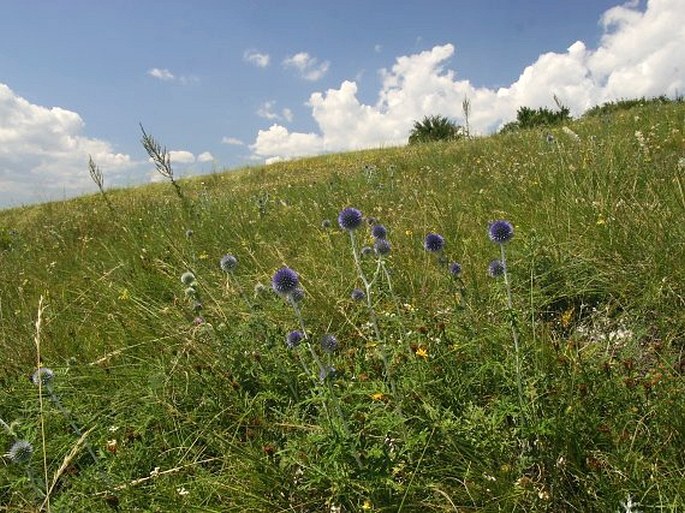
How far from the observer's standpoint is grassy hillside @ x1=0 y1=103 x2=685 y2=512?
1412 millimetres

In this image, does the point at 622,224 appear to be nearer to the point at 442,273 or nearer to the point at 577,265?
the point at 577,265

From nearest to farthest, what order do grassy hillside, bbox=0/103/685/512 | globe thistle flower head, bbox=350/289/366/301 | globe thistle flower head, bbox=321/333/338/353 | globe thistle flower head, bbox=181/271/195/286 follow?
grassy hillside, bbox=0/103/685/512, globe thistle flower head, bbox=321/333/338/353, globe thistle flower head, bbox=350/289/366/301, globe thistle flower head, bbox=181/271/195/286

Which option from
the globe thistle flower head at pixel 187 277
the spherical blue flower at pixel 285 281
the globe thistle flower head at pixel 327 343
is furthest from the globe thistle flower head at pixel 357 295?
the globe thistle flower head at pixel 187 277

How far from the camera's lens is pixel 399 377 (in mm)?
1838

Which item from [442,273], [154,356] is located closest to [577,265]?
[442,273]

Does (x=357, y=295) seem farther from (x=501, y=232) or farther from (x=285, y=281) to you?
(x=501, y=232)

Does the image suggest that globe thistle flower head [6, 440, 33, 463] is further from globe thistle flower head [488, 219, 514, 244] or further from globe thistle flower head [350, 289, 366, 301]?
globe thistle flower head [488, 219, 514, 244]

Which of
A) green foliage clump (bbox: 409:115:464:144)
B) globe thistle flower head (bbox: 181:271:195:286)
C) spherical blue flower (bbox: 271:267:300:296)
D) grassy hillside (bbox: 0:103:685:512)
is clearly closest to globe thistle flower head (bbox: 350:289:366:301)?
grassy hillside (bbox: 0:103:685:512)

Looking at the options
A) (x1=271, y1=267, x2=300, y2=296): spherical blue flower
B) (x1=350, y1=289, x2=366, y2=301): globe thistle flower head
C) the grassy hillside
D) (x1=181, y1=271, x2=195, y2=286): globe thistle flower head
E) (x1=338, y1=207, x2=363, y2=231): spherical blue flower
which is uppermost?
(x1=338, y1=207, x2=363, y2=231): spherical blue flower

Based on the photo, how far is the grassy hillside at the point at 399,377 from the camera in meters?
1.41

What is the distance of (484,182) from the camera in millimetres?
5023

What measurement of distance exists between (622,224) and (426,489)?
6.46ft

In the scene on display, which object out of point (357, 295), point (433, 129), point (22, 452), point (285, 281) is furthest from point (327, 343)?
point (433, 129)

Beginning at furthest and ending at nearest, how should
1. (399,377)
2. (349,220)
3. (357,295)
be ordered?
(357,295) < (349,220) < (399,377)
